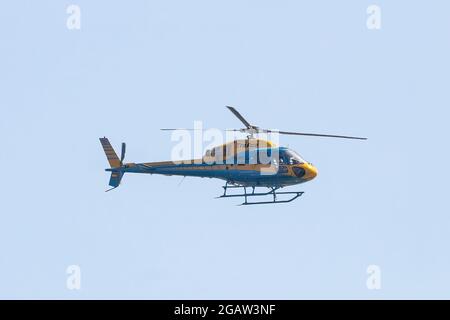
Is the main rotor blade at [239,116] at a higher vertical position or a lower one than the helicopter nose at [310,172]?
higher

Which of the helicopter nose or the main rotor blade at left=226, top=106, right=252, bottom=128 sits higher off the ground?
the main rotor blade at left=226, top=106, right=252, bottom=128

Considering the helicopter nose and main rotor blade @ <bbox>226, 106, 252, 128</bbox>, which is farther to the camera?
the helicopter nose

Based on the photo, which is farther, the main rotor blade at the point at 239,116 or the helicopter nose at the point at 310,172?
the helicopter nose at the point at 310,172

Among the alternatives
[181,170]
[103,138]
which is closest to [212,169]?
[181,170]

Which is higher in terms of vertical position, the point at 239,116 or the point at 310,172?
the point at 239,116

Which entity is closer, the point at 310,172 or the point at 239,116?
the point at 239,116
